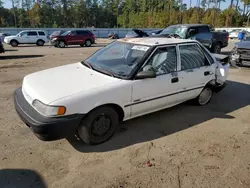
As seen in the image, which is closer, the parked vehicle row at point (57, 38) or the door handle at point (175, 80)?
the door handle at point (175, 80)

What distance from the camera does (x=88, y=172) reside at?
9.58ft

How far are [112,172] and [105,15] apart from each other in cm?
8379

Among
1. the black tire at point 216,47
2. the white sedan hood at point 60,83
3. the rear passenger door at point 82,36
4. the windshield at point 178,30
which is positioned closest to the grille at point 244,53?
the windshield at point 178,30

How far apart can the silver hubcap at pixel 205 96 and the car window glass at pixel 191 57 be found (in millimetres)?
619

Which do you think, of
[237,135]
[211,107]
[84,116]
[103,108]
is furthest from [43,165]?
[211,107]

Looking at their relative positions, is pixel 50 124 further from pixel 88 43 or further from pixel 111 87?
pixel 88 43

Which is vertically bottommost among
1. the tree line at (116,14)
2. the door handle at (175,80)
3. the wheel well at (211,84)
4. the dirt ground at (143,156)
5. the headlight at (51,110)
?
the dirt ground at (143,156)

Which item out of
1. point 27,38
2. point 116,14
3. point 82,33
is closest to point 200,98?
point 82,33

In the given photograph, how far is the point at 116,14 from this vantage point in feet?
277

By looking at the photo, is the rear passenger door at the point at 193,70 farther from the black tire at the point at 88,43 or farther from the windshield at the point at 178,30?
the black tire at the point at 88,43

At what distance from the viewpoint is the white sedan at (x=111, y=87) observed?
10.0ft

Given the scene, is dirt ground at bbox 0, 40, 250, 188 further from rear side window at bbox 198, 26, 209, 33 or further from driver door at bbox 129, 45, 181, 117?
rear side window at bbox 198, 26, 209, 33

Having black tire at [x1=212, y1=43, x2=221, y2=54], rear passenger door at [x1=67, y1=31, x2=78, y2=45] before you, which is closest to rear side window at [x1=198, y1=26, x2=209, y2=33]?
black tire at [x1=212, y1=43, x2=221, y2=54]

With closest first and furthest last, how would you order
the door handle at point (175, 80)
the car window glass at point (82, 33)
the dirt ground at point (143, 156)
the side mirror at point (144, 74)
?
the dirt ground at point (143, 156) < the side mirror at point (144, 74) < the door handle at point (175, 80) < the car window glass at point (82, 33)
